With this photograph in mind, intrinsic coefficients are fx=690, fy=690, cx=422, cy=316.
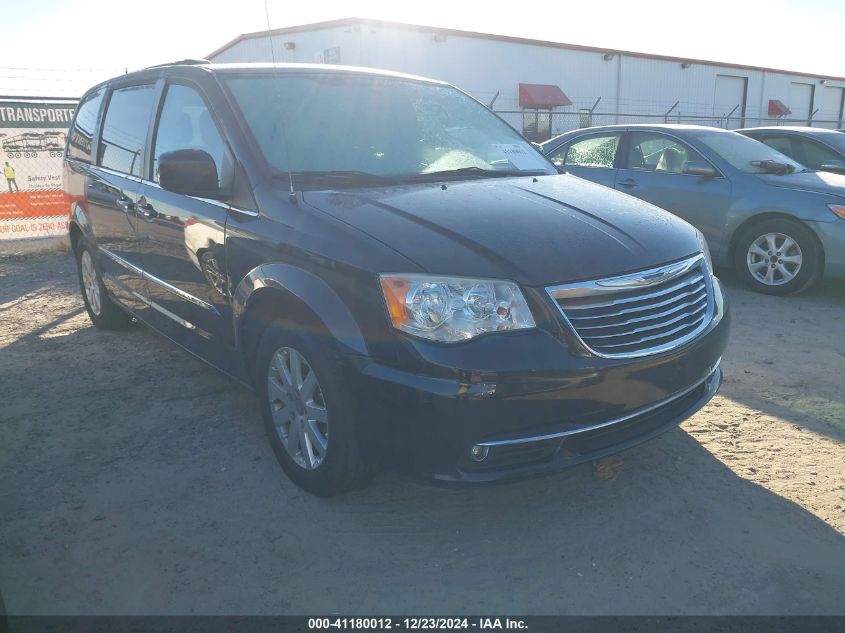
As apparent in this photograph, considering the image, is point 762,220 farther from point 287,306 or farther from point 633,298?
point 287,306

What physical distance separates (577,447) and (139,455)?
221 cm

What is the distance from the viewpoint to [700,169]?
22.0 ft

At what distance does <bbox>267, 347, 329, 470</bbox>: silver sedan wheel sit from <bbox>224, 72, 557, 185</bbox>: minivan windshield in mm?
865

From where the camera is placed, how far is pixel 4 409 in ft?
13.5

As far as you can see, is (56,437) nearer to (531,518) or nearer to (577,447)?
(531,518)

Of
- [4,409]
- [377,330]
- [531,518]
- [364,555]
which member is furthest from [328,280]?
[4,409]

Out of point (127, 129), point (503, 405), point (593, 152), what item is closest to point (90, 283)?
point (127, 129)

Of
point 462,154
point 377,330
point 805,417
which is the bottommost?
point 805,417

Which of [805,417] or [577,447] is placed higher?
[577,447]

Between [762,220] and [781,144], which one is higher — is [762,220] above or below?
below

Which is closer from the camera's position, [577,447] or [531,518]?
[577,447]

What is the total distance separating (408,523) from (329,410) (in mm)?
611

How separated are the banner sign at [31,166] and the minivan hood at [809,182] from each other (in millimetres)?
9121

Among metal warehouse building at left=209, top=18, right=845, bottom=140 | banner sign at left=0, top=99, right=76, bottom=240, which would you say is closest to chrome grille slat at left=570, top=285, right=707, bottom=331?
banner sign at left=0, top=99, right=76, bottom=240
